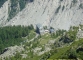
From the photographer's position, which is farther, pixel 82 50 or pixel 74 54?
pixel 82 50

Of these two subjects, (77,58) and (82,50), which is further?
(82,50)

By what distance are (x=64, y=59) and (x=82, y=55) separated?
822 cm

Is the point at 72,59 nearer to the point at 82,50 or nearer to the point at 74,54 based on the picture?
the point at 74,54

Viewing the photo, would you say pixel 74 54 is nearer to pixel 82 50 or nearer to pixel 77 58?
pixel 77 58

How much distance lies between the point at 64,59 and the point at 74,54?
5.81 m

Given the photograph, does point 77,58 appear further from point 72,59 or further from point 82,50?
point 82,50

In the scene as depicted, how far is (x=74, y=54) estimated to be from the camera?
136875 millimetres

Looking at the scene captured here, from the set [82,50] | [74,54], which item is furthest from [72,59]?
[82,50]

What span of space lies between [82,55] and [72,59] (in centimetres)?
597

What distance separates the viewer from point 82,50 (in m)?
149

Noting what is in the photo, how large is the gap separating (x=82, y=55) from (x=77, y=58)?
260 inches

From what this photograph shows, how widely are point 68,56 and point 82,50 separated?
32.4ft

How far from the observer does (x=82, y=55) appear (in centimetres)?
14000

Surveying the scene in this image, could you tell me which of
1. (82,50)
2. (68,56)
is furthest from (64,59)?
(82,50)
